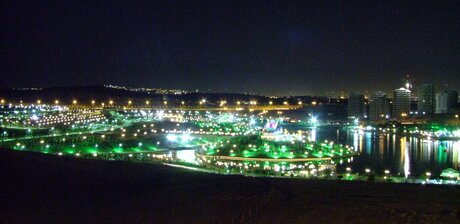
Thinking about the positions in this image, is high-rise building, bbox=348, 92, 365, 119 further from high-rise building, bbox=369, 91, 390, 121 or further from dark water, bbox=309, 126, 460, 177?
dark water, bbox=309, 126, 460, 177

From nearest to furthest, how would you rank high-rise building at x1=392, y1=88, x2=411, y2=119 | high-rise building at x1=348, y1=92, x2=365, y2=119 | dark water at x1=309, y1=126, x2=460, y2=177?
dark water at x1=309, y1=126, x2=460, y2=177 → high-rise building at x1=392, y1=88, x2=411, y2=119 → high-rise building at x1=348, y1=92, x2=365, y2=119

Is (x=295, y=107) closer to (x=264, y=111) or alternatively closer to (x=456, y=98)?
(x=264, y=111)

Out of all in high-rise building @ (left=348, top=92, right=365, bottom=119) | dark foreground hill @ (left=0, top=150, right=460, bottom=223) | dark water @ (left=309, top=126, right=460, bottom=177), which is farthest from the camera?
high-rise building @ (left=348, top=92, right=365, bottom=119)

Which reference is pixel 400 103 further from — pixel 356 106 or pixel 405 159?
pixel 405 159

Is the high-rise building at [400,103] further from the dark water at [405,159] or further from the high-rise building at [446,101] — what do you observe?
the dark water at [405,159]

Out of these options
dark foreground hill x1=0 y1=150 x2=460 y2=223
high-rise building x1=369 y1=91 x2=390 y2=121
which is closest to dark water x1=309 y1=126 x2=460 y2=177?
dark foreground hill x1=0 y1=150 x2=460 y2=223

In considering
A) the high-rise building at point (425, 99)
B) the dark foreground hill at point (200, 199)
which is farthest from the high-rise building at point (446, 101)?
the dark foreground hill at point (200, 199)

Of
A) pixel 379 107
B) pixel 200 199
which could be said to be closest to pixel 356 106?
pixel 379 107
